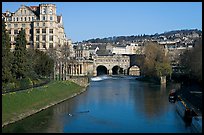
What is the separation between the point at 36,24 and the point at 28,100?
122ft

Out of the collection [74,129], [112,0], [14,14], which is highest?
[14,14]

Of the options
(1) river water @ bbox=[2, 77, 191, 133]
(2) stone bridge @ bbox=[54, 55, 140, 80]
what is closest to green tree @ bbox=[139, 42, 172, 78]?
(2) stone bridge @ bbox=[54, 55, 140, 80]

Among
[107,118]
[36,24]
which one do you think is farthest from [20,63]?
[36,24]

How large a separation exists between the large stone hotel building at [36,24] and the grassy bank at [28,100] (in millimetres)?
25947

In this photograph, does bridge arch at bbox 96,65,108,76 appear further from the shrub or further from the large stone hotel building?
the shrub

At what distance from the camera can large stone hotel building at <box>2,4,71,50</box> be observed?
63719 mm

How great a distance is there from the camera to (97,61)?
94188 millimetres

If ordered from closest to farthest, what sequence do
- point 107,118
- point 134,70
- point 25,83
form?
point 107,118, point 25,83, point 134,70

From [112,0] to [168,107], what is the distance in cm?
1893

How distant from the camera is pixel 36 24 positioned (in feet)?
210

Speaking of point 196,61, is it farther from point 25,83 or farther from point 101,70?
point 101,70

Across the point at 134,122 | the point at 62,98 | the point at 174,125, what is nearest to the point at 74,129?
the point at 134,122

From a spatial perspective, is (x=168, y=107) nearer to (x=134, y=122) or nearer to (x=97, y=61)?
(x=134, y=122)

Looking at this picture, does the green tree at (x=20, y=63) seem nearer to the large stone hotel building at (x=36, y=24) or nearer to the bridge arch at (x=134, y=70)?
the large stone hotel building at (x=36, y=24)
